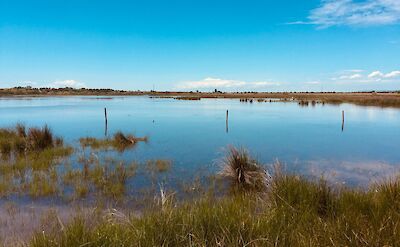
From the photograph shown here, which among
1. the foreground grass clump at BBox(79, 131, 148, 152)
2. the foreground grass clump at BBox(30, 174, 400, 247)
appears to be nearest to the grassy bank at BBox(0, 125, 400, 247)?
the foreground grass clump at BBox(30, 174, 400, 247)

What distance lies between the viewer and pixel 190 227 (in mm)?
5145

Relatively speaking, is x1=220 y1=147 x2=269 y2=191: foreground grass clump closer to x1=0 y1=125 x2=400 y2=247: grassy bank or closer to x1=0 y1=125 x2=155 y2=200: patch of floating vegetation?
x1=0 y1=125 x2=400 y2=247: grassy bank

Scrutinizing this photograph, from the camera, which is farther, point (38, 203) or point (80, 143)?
point (80, 143)

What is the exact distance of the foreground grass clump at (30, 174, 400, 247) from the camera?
4.52m

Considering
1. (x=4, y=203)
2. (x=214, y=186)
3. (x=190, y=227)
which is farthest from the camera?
(x=214, y=186)

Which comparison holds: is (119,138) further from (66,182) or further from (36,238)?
(36,238)

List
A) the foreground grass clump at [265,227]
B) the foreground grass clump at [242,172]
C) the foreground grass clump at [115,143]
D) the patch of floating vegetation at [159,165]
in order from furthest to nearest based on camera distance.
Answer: the foreground grass clump at [115,143], the patch of floating vegetation at [159,165], the foreground grass clump at [242,172], the foreground grass clump at [265,227]

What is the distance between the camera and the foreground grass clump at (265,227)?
14.8 ft

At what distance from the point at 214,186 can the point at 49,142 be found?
1142 cm

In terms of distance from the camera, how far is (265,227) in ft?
16.9

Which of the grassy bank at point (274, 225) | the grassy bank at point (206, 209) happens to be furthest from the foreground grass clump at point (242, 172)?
the grassy bank at point (274, 225)

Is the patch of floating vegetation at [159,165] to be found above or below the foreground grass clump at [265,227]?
below

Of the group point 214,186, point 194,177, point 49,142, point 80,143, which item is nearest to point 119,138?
point 80,143

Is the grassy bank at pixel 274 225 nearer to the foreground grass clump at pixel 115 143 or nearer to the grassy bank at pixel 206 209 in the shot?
the grassy bank at pixel 206 209
